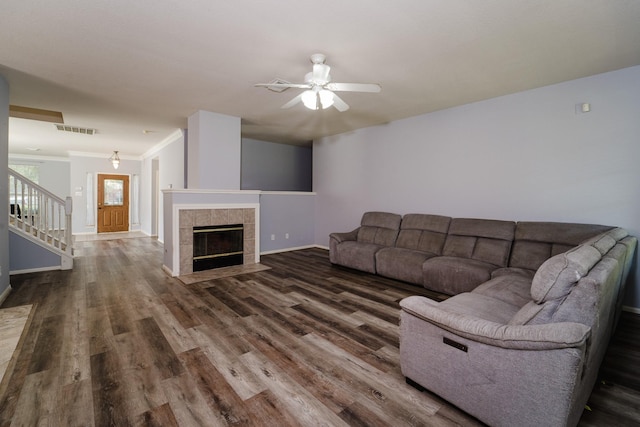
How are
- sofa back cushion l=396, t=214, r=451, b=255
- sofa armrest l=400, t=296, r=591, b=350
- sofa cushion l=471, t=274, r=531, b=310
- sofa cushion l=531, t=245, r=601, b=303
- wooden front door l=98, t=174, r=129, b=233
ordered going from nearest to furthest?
sofa armrest l=400, t=296, r=591, b=350
sofa cushion l=531, t=245, r=601, b=303
sofa cushion l=471, t=274, r=531, b=310
sofa back cushion l=396, t=214, r=451, b=255
wooden front door l=98, t=174, r=129, b=233

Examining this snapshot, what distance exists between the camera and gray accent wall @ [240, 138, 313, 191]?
6965mm

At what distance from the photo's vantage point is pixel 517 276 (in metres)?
2.91

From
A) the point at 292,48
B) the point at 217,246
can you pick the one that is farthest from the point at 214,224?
the point at 292,48

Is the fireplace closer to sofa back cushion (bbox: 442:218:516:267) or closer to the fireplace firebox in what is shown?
the fireplace firebox

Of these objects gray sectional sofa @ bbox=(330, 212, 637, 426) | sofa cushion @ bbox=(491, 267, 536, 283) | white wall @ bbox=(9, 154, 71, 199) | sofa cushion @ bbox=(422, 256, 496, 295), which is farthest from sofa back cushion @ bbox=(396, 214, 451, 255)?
white wall @ bbox=(9, 154, 71, 199)

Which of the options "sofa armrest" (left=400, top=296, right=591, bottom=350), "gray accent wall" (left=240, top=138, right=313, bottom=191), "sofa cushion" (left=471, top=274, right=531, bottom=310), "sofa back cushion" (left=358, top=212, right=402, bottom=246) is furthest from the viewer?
"gray accent wall" (left=240, top=138, right=313, bottom=191)

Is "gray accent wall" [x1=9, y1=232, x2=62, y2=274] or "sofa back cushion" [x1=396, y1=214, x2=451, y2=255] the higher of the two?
"sofa back cushion" [x1=396, y1=214, x2=451, y2=255]

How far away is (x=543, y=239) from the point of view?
3.31 meters

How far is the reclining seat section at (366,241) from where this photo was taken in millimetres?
4539

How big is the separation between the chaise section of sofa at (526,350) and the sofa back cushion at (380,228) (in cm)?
303

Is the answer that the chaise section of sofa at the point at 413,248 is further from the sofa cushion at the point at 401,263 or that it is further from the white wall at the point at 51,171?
the white wall at the point at 51,171

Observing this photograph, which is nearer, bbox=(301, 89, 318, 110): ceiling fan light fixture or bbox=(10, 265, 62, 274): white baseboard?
bbox=(301, 89, 318, 110): ceiling fan light fixture

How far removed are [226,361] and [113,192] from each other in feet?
31.1

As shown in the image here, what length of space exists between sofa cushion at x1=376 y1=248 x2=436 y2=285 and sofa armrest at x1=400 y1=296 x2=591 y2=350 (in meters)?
2.23
